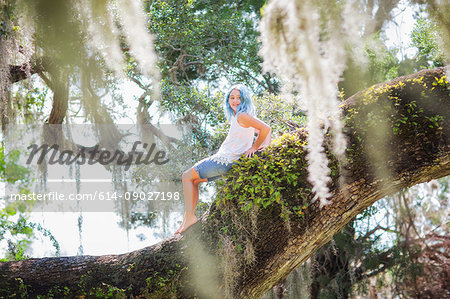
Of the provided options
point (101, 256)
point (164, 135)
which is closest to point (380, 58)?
point (164, 135)

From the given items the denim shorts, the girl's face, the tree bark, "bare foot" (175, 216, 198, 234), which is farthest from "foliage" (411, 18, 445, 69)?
"bare foot" (175, 216, 198, 234)

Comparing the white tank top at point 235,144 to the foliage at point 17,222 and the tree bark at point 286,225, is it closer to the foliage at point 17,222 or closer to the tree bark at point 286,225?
the tree bark at point 286,225

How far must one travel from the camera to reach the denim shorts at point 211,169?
134 inches

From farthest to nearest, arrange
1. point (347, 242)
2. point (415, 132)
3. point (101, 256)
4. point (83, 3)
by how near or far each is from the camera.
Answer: point (347, 242)
point (101, 256)
point (415, 132)
point (83, 3)

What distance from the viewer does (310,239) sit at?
3.17 metres

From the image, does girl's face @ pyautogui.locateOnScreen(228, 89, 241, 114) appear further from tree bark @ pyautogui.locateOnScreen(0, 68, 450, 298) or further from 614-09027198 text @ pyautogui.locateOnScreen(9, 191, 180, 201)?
614-09027198 text @ pyautogui.locateOnScreen(9, 191, 180, 201)

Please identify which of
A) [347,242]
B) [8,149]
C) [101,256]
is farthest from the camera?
[347,242]

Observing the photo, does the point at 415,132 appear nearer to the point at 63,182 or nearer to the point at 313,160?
the point at 313,160

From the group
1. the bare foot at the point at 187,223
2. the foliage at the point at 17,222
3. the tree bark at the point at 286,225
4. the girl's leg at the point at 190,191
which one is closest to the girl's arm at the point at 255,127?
the tree bark at the point at 286,225

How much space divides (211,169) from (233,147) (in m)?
0.26

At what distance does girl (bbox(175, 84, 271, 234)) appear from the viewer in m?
3.39

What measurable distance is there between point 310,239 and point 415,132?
1122 millimetres

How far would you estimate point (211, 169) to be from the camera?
3.41 metres

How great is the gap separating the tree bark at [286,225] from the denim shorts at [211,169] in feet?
0.30
